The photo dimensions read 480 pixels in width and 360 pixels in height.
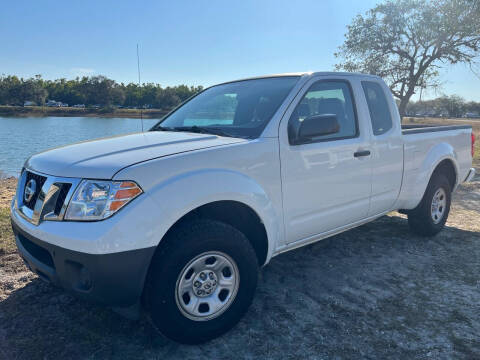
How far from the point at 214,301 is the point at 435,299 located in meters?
1.91

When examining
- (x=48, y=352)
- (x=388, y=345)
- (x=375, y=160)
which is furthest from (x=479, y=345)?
(x=48, y=352)

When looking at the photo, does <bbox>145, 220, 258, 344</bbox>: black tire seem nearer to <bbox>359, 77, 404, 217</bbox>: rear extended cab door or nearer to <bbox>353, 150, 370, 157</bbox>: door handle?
<bbox>353, 150, 370, 157</bbox>: door handle

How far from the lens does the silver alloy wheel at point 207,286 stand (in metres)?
2.36

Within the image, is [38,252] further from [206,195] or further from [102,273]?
[206,195]

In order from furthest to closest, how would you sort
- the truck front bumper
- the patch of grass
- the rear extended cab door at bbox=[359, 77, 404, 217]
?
the patch of grass, the rear extended cab door at bbox=[359, 77, 404, 217], the truck front bumper

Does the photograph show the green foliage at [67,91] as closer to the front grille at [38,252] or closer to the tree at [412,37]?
the tree at [412,37]

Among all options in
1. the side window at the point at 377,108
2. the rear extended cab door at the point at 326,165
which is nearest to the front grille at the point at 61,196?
the rear extended cab door at the point at 326,165

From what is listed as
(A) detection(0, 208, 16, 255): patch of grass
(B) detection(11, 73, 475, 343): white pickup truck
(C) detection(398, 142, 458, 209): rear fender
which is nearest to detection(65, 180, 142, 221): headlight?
(B) detection(11, 73, 475, 343): white pickup truck

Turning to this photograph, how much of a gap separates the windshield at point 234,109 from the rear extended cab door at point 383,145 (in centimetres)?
101

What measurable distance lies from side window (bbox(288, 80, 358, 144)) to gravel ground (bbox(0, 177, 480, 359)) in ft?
4.40

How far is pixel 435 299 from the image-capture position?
10.2 feet

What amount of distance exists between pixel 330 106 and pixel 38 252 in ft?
8.58

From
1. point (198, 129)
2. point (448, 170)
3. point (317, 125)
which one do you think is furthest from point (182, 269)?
point (448, 170)

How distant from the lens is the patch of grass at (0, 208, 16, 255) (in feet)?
12.9
